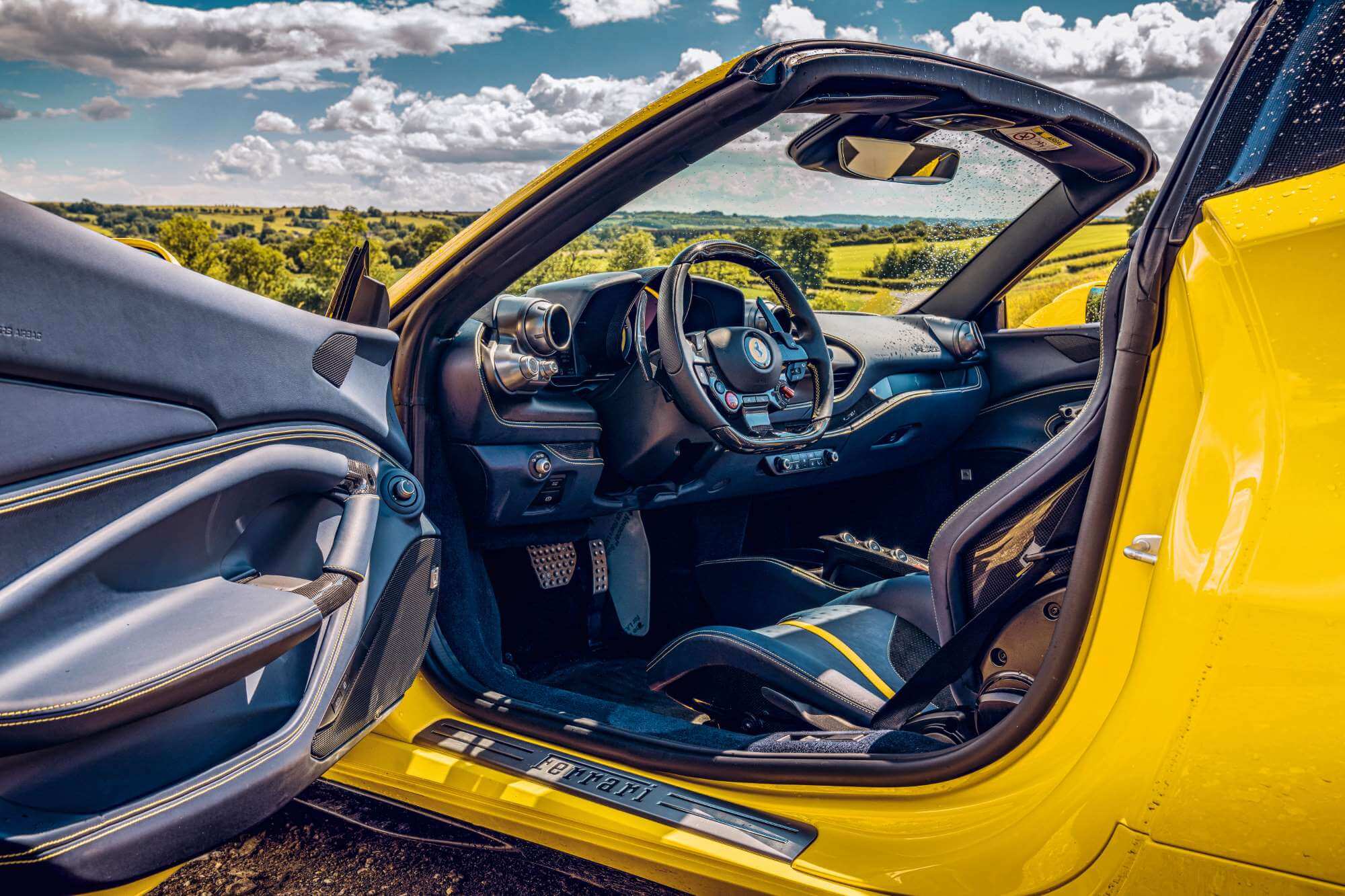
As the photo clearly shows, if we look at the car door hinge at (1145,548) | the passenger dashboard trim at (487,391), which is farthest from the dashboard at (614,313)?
the car door hinge at (1145,548)

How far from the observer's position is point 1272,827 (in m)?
0.89

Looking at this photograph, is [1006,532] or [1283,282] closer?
[1283,282]

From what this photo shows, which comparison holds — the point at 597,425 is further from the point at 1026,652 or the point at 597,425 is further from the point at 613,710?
the point at 1026,652

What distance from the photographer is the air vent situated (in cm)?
154

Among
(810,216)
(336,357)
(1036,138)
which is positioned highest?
(1036,138)

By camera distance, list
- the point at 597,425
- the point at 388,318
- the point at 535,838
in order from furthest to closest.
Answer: the point at 597,425
the point at 388,318
the point at 535,838

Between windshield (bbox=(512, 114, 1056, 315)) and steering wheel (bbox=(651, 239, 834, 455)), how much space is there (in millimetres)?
46

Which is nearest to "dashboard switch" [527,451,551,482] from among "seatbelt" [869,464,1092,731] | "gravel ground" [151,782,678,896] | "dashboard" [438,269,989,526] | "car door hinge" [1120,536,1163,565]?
"dashboard" [438,269,989,526]

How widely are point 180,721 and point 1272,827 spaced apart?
130 centimetres

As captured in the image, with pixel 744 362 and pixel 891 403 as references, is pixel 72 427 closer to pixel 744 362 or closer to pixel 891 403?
pixel 744 362

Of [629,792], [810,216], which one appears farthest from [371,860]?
[810,216]

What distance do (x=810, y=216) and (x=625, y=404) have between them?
711 millimetres

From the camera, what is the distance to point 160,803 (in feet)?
3.79

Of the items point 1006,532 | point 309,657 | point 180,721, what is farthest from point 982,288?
point 180,721
